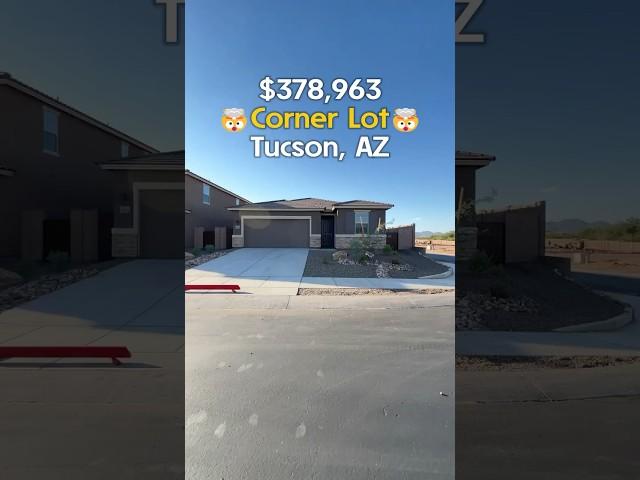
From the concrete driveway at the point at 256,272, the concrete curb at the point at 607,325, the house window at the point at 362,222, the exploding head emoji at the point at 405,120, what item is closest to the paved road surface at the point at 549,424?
the concrete curb at the point at 607,325

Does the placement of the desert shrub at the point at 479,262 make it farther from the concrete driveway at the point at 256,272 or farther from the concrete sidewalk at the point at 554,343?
the concrete driveway at the point at 256,272

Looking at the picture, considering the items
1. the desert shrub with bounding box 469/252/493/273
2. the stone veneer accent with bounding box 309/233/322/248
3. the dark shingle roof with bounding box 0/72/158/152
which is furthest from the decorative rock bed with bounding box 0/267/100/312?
the stone veneer accent with bounding box 309/233/322/248

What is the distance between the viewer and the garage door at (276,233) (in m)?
17.2

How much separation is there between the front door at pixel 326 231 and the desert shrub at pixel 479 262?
11.6m

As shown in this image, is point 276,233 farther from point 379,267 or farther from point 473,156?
point 473,156

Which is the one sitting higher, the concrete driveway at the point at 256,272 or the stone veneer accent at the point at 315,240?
the stone veneer accent at the point at 315,240

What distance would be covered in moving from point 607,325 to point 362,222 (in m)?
10.8

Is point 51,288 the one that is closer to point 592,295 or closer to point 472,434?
point 472,434

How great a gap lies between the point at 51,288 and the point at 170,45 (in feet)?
11.3

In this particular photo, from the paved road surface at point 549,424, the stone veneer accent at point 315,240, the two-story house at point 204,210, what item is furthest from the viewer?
A: the stone veneer accent at point 315,240

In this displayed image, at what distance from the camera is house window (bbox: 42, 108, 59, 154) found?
4.33 m

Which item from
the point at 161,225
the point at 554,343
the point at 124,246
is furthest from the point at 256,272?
A: the point at 554,343

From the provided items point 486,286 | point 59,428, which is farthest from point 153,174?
point 486,286

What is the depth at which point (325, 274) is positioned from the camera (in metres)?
10.6
